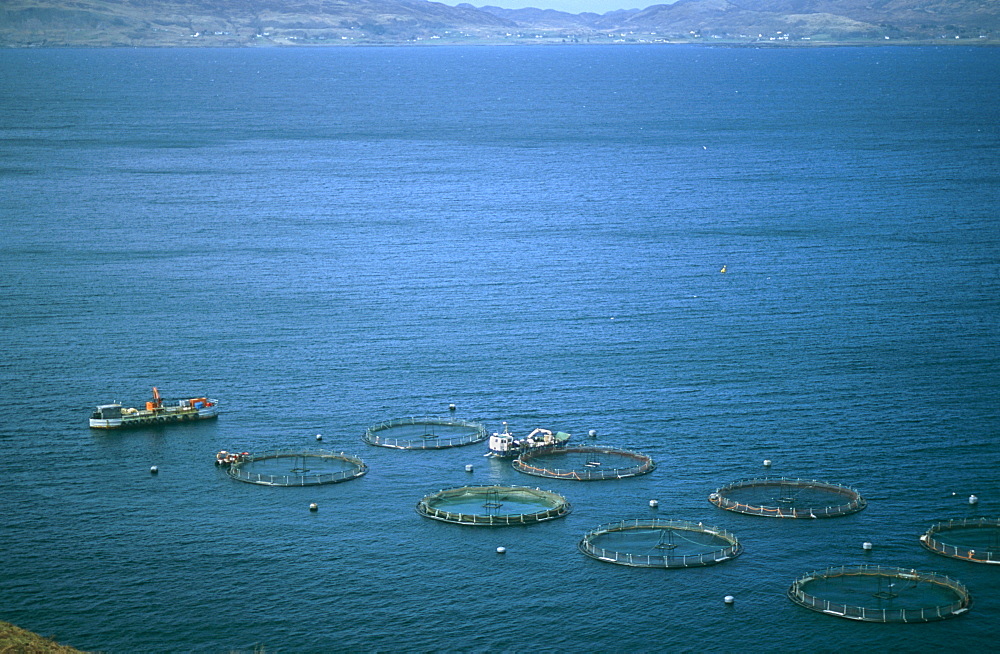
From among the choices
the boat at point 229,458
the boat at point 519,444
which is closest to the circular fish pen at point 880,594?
the boat at point 519,444

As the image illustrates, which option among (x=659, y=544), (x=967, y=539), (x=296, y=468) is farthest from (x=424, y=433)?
(x=967, y=539)

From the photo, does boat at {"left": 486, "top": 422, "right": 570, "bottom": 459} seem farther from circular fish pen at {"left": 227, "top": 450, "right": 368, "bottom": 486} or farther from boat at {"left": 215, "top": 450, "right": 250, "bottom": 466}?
boat at {"left": 215, "top": 450, "right": 250, "bottom": 466}

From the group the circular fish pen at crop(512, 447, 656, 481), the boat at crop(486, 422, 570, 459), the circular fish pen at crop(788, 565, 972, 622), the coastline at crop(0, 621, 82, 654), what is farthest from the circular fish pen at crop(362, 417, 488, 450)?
the coastline at crop(0, 621, 82, 654)

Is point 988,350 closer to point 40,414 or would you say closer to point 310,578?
point 310,578

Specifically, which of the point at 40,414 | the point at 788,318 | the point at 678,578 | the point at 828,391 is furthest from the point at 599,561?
the point at 788,318

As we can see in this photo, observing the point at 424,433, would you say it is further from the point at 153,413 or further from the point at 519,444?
the point at 153,413
